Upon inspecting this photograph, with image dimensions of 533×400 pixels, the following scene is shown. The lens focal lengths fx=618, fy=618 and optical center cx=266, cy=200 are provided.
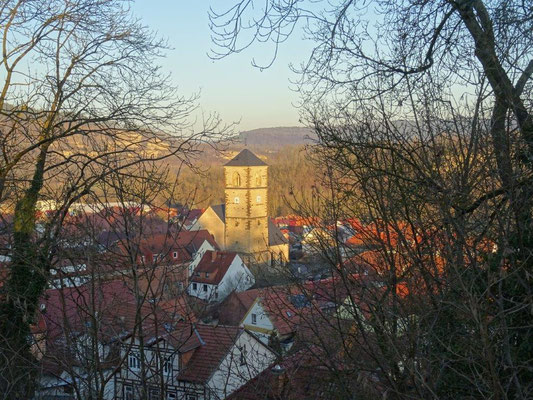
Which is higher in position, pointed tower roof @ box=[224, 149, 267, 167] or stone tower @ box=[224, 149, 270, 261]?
pointed tower roof @ box=[224, 149, 267, 167]

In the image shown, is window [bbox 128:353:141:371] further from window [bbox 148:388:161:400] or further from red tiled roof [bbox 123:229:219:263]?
red tiled roof [bbox 123:229:219:263]

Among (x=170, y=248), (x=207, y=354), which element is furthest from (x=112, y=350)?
(x=207, y=354)

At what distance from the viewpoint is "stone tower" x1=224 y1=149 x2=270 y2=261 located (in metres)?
42.7

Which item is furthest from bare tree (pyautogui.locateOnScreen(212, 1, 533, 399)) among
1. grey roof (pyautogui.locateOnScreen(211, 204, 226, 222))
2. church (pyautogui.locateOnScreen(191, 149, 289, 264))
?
grey roof (pyautogui.locateOnScreen(211, 204, 226, 222))

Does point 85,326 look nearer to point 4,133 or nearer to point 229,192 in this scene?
point 4,133

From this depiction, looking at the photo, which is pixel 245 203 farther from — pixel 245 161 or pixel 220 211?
pixel 220 211

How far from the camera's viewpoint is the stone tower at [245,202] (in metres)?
42.7

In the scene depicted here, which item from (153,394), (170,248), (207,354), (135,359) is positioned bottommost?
(207,354)

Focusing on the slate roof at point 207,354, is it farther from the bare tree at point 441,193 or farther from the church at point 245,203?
the church at point 245,203

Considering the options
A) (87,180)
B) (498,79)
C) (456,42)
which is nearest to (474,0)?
(456,42)

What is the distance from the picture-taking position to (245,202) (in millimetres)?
42906

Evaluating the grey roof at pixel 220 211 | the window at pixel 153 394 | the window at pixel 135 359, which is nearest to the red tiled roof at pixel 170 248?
the window at pixel 135 359

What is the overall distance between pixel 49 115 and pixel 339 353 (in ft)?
11.3

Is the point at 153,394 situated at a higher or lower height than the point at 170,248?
lower
